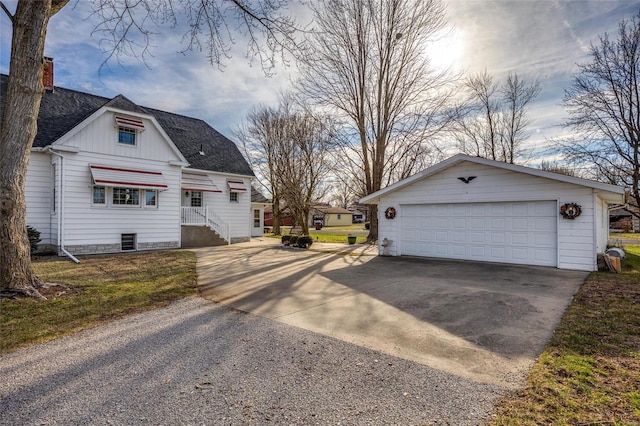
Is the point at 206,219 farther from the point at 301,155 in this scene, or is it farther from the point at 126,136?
the point at 301,155

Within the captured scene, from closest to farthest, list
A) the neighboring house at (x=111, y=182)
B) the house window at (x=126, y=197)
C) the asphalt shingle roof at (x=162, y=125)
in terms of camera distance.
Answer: the neighboring house at (x=111, y=182)
the asphalt shingle roof at (x=162, y=125)
the house window at (x=126, y=197)

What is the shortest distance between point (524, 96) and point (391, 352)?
29.6 meters

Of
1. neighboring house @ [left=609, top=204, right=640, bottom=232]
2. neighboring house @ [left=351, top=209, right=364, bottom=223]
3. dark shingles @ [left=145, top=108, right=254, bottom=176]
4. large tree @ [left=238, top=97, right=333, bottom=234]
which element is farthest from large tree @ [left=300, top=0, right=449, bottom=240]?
neighboring house @ [left=351, top=209, right=364, bottom=223]

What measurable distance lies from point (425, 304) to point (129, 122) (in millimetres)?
13731

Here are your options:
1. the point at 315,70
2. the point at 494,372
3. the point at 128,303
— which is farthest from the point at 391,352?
the point at 315,70

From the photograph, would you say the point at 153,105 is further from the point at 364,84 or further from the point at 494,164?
the point at 494,164

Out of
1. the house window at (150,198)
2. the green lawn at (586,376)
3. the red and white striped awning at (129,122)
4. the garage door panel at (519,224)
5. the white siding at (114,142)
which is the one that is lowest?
the green lawn at (586,376)

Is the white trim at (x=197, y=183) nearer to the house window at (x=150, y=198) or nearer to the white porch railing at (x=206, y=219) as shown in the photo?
the white porch railing at (x=206, y=219)

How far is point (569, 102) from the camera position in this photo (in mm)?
18141

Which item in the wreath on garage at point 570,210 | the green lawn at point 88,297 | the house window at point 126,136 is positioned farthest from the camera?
the house window at point 126,136

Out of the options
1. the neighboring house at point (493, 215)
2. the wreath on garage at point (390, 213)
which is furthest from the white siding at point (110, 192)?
the wreath on garage at point (390, 213)

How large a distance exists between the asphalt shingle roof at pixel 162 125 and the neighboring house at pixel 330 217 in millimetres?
28302

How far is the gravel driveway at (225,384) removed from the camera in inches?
99.0

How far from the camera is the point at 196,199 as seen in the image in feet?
57.7
